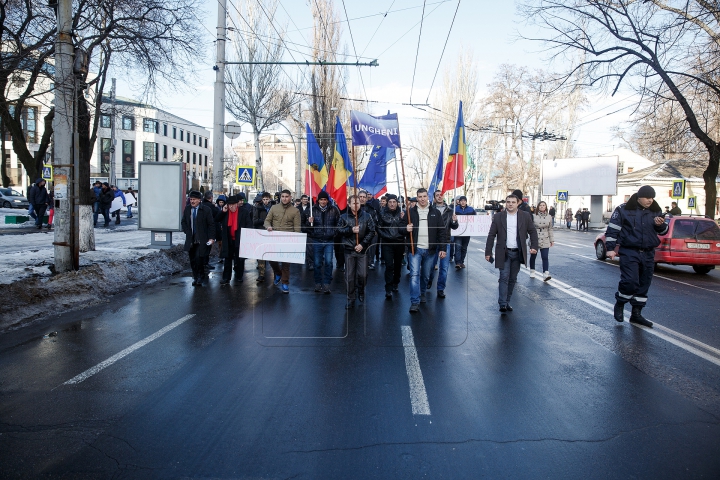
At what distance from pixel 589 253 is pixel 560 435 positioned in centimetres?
1807

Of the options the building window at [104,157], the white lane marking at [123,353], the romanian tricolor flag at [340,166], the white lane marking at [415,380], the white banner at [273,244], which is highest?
the building window at [104,157]

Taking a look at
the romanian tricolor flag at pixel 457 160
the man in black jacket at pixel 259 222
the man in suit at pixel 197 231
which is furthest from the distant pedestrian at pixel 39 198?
the romanian tricolor flag at pixel 457 160

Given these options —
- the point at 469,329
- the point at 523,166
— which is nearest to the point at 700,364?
the point at 469,329

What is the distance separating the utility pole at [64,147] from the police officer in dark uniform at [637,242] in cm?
913

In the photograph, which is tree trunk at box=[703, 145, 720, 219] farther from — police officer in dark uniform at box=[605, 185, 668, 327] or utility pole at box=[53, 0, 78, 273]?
utility pole at box=[53, 0, 78, 273]

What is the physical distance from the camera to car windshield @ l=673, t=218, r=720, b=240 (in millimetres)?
13977

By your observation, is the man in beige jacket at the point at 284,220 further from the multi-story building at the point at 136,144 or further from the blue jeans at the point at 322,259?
the multi-story building at the point at 136,144

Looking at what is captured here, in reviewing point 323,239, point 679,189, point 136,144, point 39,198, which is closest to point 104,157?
point 136,144

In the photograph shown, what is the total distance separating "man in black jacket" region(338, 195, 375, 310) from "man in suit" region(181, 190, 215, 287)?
9.70ft

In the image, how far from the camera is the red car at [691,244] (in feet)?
45.5

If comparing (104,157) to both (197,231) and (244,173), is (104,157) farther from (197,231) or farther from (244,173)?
(197,231)

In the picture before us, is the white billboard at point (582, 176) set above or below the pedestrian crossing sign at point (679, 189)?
above

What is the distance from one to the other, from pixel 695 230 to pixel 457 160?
25.0ft

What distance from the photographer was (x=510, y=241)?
8.23 m
